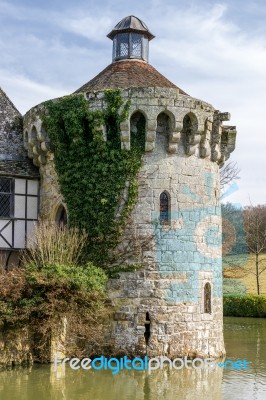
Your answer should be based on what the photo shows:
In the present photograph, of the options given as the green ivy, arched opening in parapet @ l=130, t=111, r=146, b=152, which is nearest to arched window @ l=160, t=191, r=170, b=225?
the green ivy

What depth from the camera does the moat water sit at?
1023 centimetres

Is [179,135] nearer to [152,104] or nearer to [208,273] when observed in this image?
[152,104]

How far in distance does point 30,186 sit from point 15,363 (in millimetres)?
5079

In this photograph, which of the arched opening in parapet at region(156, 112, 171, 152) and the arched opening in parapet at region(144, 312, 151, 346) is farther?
the arched opening in parapet at region(156, 112, 171, 152)

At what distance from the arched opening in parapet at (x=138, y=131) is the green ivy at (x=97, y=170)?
0.07 meters

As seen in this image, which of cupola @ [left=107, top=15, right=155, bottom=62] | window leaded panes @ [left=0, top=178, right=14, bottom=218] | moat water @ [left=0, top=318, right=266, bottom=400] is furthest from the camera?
cupola @ [left=107, top=15, right=155, bottom=62]

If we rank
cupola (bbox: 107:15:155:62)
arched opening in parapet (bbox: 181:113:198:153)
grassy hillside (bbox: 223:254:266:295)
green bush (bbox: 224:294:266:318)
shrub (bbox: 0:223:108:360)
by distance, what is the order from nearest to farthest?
shrub (bbox: 0:223:108:360)
arched opening in parapet (bbox: 181:113:198:153)
cupola (bbox: 107:15:155:62)
green bush (bbox: 224:294:266:318)
grassy hillside (bbox: 223:254:266:295)

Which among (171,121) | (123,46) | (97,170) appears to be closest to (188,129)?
(171,121)

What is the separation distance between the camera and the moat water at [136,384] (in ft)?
33.6

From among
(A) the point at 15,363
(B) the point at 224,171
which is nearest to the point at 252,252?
(B) the point at 224,171

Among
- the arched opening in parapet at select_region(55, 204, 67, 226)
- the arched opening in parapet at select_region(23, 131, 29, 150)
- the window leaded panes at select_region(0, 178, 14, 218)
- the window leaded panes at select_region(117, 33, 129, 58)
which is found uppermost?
the window leaded panes at select_region(117, 33, 129, 58)

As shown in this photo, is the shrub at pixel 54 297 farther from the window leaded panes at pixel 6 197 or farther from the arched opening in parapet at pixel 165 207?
the window leaded panes at pixel 6 197

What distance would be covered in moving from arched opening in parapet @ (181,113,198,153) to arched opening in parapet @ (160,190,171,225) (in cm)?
121

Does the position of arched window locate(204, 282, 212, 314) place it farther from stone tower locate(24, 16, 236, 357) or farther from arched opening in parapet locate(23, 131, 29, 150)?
arched opening in parapet locate(23, 131, 29, 150)
